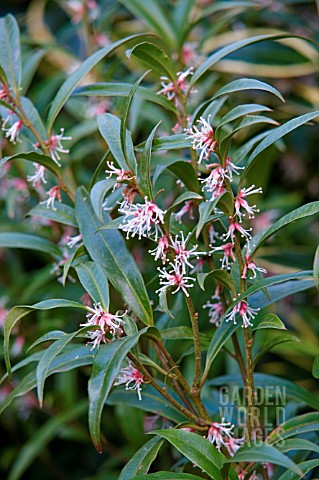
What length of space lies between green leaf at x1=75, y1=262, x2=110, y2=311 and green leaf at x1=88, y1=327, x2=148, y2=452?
84mm

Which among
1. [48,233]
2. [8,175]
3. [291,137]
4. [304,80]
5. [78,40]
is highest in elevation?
[78,40]

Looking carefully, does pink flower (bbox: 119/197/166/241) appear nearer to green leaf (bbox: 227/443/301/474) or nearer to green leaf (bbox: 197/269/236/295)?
green leaf (bbox: 197/269/236/295)

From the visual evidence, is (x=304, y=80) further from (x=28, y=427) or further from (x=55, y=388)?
(x=28, y=427)

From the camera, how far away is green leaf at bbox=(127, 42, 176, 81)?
80 cm

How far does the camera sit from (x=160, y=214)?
676 millimetres

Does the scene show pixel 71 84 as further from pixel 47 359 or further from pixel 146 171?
pixel 47 359

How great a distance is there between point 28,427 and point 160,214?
1.12 m

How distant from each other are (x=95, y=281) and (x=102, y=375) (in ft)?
0.51

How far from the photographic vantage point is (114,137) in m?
0.74

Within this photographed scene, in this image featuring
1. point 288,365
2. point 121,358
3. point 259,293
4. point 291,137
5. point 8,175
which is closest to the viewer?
point 121,358

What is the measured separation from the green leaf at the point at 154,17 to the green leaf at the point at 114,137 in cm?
58

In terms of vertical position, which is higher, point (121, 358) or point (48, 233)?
point (48, 233)

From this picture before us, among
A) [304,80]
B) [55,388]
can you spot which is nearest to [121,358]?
[55,388]

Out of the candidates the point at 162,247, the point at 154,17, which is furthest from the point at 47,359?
the point at 154,17
